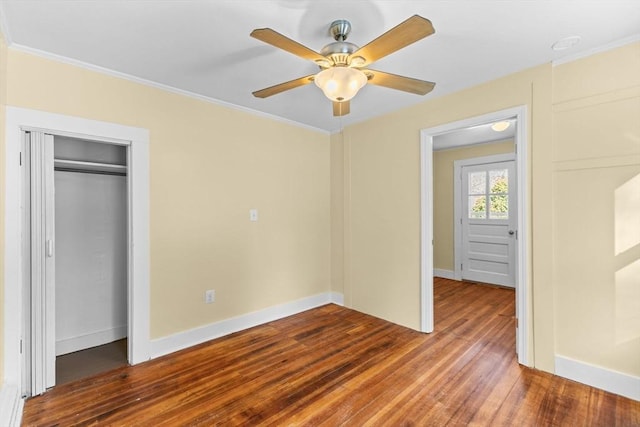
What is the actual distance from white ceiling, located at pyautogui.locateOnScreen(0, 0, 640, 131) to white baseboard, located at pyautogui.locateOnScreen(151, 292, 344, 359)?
2.27 metres

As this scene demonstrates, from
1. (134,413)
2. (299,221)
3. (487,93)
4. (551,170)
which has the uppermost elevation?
(487,93)

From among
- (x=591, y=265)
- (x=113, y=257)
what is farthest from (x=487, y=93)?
(x=113, y=257)

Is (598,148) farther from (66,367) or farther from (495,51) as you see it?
(66,367)

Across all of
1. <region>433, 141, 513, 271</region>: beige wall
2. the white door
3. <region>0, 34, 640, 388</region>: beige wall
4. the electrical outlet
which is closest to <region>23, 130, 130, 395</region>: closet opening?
<region>0, 34, 640, 388</region>: beige wall

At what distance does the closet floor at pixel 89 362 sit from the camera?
232cm

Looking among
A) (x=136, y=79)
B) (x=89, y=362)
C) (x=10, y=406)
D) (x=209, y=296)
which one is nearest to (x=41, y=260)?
(x=10, y=406)

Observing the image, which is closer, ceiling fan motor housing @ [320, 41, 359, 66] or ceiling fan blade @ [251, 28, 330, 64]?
ceiling fan blade @ [251, 28, 330, 64]

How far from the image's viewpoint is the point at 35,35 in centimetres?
189

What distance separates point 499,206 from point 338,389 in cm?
415

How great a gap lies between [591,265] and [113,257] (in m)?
4.06

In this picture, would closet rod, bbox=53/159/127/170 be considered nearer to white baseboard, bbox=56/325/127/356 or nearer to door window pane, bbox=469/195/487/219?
white baseboard, bbox=56/325/127/356

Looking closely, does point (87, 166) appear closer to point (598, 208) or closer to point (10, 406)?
point (10, 406)

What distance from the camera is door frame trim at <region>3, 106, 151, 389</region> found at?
1.95 m

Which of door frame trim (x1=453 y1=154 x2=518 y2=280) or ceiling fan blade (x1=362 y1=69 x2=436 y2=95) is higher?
ceiling fan blade (x1=362 y1=69 x2=436 y2=95)
